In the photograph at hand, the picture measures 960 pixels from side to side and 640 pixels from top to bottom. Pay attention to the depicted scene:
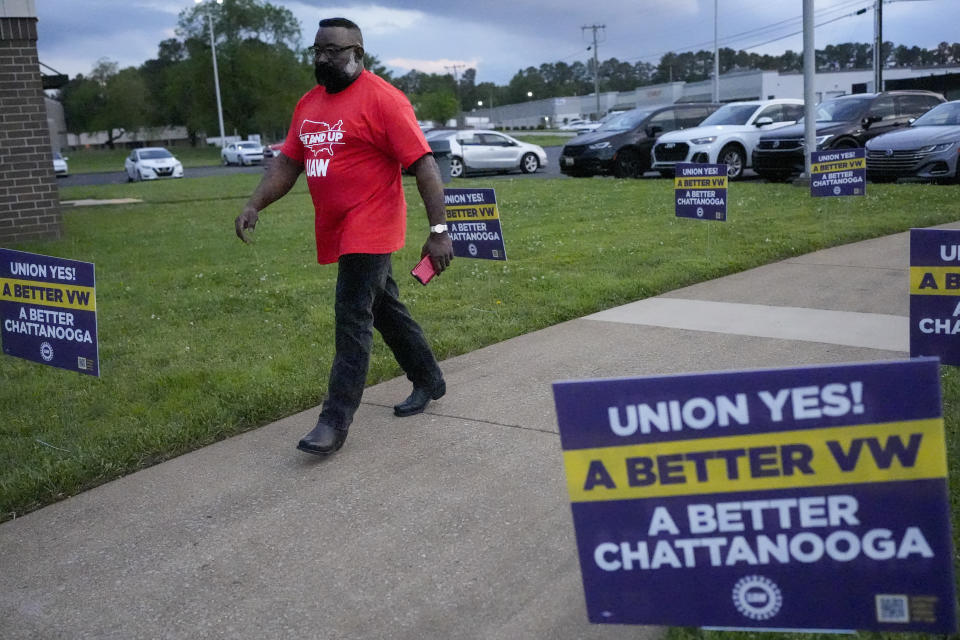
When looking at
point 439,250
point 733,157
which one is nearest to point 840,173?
point 733,157

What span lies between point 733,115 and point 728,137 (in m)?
1.39

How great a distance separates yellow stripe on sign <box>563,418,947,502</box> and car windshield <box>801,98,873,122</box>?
17289mm

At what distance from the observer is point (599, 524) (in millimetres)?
2451

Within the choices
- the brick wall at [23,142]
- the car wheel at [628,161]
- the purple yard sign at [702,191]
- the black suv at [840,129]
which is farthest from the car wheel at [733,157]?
the brick wall at [23,142]

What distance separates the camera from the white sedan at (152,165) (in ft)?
123

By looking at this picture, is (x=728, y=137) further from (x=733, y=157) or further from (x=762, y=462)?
(x=762, y=462)

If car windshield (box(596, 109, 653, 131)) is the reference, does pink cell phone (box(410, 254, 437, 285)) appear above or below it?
below

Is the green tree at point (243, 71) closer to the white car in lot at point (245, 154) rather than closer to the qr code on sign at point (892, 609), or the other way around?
the white car in lot at point (245, 154)

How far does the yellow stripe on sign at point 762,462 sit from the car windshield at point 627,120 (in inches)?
778

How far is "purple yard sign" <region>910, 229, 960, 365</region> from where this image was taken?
4246 mm

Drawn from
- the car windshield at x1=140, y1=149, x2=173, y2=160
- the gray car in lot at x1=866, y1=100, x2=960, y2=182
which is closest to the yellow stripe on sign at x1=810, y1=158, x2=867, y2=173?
the gray car in lot at x1=866, y1=100, x2=960, y2=182

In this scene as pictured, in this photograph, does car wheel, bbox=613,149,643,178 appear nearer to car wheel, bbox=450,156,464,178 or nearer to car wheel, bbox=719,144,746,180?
car wheel, bbox=719,144,746,180

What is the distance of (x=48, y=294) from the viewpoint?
5008 millimetres

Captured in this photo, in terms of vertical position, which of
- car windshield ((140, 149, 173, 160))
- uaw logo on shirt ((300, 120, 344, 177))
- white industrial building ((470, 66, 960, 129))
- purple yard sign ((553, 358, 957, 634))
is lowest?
purple yard sign ((553, 358, 957, 634))
